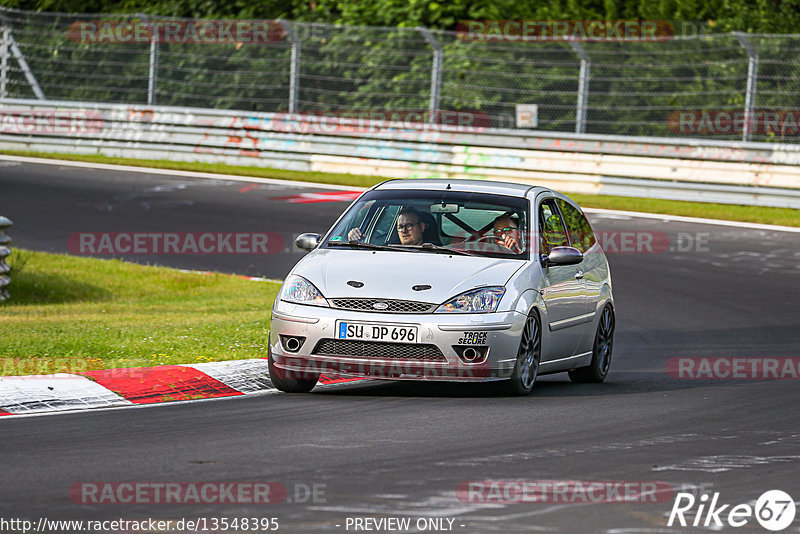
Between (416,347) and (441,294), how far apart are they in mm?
384

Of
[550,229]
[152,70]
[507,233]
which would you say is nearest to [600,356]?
[550,229]

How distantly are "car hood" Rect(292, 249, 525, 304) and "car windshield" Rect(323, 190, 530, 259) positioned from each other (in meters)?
0.24

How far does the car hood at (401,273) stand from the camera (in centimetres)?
908

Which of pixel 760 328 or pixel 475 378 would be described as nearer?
pixel 475 378

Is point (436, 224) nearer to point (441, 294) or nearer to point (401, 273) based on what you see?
point (401, 273)

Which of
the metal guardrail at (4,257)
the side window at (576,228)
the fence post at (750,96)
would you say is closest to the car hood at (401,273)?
the side window at (576,228)

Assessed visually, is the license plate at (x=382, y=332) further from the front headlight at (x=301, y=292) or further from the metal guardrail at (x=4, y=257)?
the metal guardrail at (x=4, y=257)

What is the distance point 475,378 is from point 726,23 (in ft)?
70.7

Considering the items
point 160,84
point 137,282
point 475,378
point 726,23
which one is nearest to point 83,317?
point 137,282

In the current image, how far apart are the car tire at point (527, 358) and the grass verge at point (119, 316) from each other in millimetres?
2288

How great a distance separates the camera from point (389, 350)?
8.96m

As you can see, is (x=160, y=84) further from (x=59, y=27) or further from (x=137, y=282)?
(x=137, y=282)

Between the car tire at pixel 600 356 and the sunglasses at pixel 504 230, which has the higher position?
the sunglasses at pixel 504 230

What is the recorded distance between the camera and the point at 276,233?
1958cm
